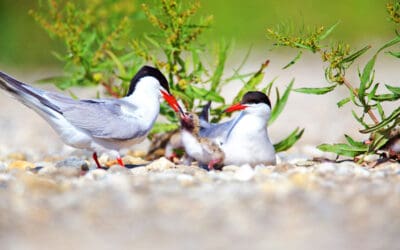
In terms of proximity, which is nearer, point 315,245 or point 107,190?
point 315,245

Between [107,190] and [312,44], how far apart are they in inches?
60.2

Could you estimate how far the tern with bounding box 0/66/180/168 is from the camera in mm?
4703

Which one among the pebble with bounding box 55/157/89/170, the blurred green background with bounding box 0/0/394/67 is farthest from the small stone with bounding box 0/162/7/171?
the blurred green background with bounding box 0/0/394/67

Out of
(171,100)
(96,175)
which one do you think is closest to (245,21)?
(171,100)

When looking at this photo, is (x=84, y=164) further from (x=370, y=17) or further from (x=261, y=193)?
(x=370, y=17)

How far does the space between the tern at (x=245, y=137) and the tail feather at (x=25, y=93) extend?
34.3 inches

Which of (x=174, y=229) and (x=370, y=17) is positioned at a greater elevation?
(x=370, y=17)

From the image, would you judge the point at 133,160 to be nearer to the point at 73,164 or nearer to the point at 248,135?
the point at 73,164

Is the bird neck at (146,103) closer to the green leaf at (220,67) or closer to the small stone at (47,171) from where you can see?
the green leaf at (220,67)

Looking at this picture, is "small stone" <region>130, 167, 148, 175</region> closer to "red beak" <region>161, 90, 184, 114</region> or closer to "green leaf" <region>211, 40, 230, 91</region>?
"red beak" <region>161, 90, 184, 114</region>

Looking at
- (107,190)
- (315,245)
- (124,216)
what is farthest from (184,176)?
(315,245)

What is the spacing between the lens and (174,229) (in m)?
3.00

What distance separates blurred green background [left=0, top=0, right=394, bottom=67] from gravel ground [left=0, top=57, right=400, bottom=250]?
10149 millimetres

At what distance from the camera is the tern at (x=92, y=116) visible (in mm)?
4703
